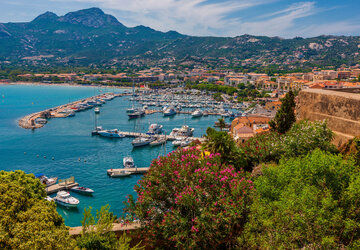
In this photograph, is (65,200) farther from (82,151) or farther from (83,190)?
(82,151)

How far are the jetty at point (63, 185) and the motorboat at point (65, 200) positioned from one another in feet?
5.53

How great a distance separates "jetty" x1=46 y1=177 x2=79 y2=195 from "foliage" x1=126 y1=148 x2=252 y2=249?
63.7 ft

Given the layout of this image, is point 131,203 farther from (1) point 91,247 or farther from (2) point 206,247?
(2) point 206,247

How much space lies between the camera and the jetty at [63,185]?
25062 mm

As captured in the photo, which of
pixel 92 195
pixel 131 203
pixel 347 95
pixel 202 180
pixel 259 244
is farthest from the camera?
pixel 92 195

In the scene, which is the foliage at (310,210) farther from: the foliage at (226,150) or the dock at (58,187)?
the dock at (58,187)

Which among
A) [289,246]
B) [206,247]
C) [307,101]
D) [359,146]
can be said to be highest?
[307,101]

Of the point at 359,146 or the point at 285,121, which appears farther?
the point at 285,121

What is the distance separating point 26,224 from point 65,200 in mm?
18493

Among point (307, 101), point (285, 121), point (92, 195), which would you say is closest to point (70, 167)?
point (92, 195)

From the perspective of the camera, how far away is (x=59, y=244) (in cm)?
564

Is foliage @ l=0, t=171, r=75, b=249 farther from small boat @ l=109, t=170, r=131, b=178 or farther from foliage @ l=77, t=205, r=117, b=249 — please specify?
small boat @ l=109, t=170, r=131, b=178

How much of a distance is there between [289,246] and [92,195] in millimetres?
22182

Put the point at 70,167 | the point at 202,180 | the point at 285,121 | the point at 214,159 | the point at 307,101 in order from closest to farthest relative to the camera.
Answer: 1. the point at 202,180
2. the point at 214,159
3. the point at 307,101
4. the point at 285,121
5. the point at 70,167
